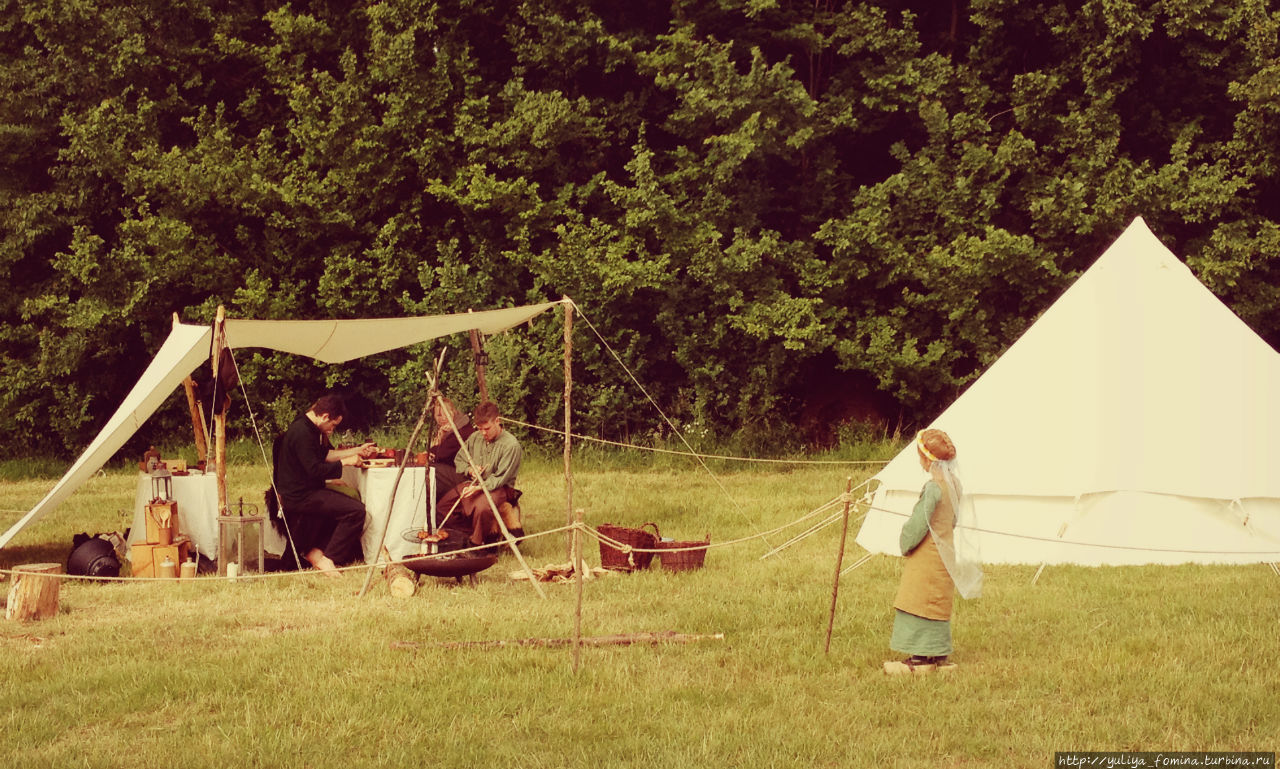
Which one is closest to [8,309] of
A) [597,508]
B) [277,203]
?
[277,203]

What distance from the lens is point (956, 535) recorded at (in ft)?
19.1

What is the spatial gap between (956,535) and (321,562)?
4463 millimetres

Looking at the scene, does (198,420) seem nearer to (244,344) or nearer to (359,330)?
(244,344)

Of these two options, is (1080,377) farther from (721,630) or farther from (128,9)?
(128,9)

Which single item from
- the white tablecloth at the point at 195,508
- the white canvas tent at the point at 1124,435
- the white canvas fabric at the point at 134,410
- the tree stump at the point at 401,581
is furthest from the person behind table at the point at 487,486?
the white canvas tent at the point at 1124,435

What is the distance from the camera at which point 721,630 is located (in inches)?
257

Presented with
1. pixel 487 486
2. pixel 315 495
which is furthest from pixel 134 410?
pixel 487 486

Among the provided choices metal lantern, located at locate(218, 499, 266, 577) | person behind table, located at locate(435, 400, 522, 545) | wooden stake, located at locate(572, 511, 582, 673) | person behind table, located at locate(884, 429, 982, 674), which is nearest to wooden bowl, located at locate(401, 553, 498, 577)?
person behind table, located at locate(435, 400, 522, 545)

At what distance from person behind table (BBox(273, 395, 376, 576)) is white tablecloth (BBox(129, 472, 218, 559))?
0.53 metres

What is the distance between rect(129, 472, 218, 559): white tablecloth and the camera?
8.78m

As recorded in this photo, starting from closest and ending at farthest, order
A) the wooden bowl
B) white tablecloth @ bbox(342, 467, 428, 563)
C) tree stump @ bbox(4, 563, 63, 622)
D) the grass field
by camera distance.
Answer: the grass field → tree stump @ bbox(4, 563, 63, 622) → the wooden bowl → white tablecloth @ bbox(342, 467, 428, 563)

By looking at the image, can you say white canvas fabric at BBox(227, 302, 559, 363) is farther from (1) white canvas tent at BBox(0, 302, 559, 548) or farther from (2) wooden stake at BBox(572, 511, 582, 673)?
(2) wooden stake at BBox(572, 511, 582, 673)

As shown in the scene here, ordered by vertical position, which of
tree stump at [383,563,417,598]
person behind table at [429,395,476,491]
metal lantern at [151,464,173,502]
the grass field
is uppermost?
person behind table at [429,395,476,491]

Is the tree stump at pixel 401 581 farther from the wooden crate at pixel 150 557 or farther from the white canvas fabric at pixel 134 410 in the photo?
the white canvas fabric at pixel 134 410
